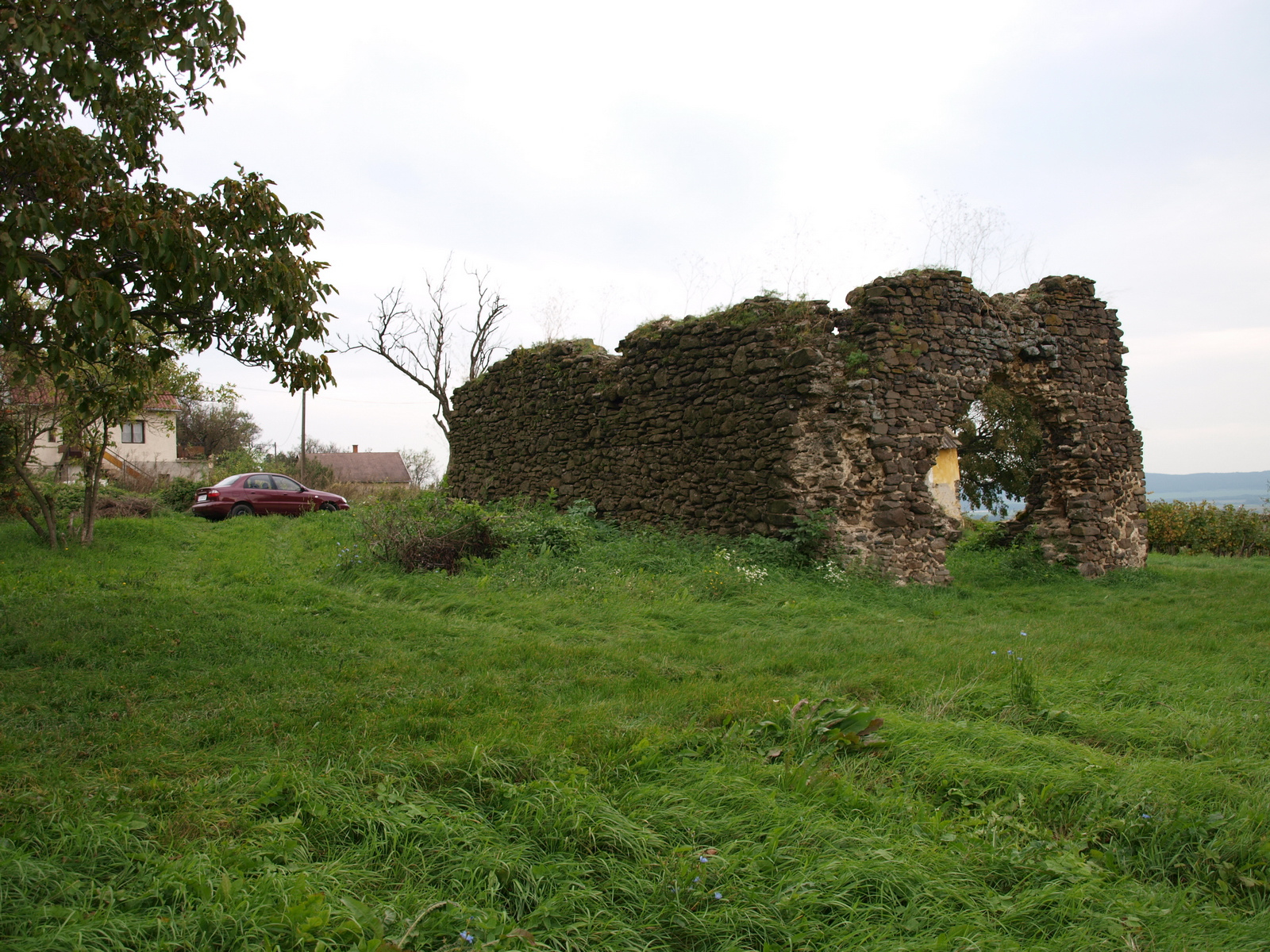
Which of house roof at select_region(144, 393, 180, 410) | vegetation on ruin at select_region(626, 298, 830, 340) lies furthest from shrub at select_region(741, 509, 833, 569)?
house roof at select_region(144, 393, 180, 410)

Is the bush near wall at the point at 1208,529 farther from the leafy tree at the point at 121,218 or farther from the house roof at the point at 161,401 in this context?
the house roof at the point at 161,401

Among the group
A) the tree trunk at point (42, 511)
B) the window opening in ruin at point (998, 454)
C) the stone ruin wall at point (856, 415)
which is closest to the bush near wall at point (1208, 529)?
the window opening in ruin at point (998, 454)

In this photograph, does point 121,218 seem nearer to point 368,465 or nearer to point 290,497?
point 290,497

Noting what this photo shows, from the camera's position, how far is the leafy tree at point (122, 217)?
4.04 metres

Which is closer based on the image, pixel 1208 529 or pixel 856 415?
pixel 856 415

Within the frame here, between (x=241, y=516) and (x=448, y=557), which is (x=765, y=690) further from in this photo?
(x=241, y=516)

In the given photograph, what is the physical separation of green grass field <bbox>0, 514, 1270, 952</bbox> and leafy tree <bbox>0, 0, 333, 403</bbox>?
2.16m

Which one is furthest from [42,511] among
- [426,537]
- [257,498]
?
[257,498]

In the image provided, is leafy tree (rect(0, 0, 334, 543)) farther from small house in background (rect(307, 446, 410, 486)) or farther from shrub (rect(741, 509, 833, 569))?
small house in background (rect(307, 446, 410, 486))

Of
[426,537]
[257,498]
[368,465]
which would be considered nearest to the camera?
[426,537]

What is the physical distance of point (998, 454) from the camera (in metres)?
22.5

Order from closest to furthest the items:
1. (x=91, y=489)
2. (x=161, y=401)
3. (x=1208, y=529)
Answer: (x=91, y=489) → (x=1208, y=529) → (x=161, y=401)

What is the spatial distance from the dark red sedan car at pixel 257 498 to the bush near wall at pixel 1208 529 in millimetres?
19408

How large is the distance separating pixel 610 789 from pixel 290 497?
17.4 metres
